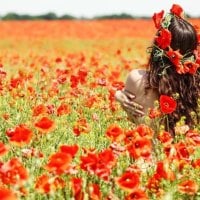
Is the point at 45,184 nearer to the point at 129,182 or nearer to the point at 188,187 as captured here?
the point at 129,182

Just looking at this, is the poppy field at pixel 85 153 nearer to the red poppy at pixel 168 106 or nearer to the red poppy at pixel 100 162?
the red poppy at pixel 100 162

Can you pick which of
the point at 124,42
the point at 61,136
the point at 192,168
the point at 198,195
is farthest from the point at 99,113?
the point at 124,42

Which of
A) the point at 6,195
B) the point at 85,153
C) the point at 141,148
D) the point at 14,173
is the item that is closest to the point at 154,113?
the point at 85,153

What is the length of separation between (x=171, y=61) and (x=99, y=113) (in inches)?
51.9

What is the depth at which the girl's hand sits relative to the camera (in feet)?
14.1

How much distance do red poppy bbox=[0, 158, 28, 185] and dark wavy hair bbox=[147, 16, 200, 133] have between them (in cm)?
163

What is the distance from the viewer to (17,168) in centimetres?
269

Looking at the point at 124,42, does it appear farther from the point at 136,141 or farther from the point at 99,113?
the point at 136,141

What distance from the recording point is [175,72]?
4.30 metres

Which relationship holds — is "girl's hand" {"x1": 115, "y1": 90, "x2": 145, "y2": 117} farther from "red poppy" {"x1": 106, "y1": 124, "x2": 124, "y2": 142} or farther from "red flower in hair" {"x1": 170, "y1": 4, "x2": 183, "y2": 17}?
"red poppy" {"x1": 106, "y1": 124, "x2": 124, "y2": 142}

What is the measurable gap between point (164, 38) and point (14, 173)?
172 centimetres

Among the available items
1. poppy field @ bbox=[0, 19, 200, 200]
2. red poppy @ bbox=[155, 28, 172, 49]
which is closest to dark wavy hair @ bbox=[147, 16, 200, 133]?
red poppy @ bbox=[155, 28, 172, 49]

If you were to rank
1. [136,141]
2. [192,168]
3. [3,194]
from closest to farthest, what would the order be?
1. [3,194]
2. [136,141]
3. [192,168]

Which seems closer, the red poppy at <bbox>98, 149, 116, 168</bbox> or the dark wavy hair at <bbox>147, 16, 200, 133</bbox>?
the red poppy at <bbox>98, 149, 116, 168</bbox>
